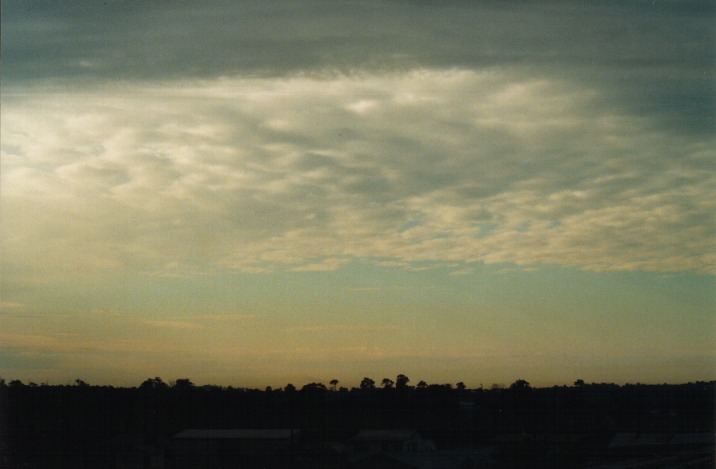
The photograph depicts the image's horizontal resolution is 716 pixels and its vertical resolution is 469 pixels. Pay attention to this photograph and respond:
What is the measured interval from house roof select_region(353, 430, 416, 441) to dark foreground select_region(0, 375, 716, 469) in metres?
0.02

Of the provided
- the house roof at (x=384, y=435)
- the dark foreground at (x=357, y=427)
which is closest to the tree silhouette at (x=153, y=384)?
the dark foreground at (x=357, y=427)

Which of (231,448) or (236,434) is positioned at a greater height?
(236,434)

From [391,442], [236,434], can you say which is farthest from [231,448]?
[391,442]

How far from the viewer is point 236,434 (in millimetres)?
8820

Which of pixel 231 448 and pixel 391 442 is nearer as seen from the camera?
pixel 231 448

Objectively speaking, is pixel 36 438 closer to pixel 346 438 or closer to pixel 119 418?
pixel 119 418

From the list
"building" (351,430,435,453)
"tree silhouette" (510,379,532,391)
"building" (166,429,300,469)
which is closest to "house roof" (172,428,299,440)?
"building" (166,429,300,469)

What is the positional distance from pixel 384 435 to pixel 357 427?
659 millimetres

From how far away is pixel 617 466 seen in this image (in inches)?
291

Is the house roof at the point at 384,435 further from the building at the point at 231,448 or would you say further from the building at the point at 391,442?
the building at the point at 231,448

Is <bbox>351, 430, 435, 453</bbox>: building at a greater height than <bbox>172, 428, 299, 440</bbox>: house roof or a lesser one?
lesser

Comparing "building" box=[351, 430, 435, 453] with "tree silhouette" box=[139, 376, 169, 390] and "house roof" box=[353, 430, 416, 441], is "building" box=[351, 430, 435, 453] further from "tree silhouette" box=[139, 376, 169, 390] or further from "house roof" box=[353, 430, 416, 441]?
"tree silhouette" box=[139, 376, 169, 390]

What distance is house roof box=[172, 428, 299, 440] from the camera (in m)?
8.72

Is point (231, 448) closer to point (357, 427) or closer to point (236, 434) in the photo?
point (236, 434)
